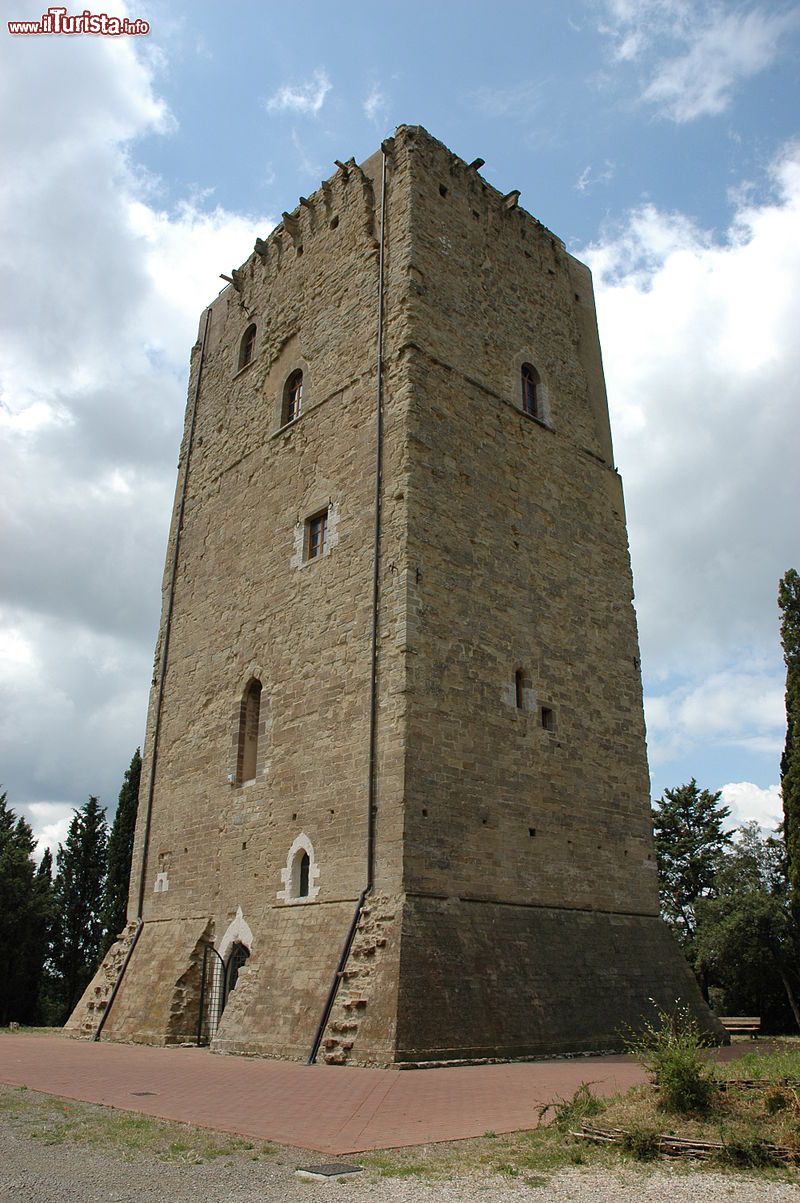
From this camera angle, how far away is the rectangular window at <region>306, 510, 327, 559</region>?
46.4 feet

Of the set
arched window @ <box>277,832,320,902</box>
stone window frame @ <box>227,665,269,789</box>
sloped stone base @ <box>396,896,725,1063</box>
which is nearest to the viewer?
sloped stone base @ <box>396,896,725,1063</box>

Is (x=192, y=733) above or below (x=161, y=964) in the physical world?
above

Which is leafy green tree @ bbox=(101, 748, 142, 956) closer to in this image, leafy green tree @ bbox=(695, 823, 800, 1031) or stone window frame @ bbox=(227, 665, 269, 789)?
stone window frame @ bbox=(227, 665, 269, 789)

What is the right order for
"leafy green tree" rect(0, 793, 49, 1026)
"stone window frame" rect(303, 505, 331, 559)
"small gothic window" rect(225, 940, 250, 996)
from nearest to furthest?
1. "small gothic window" rect(225, 940, 250, 996)
2. "stone window frame" rect(303, 505, 331, 559)
3. "leafy green tree" rect(0, 793, 49, 1026)

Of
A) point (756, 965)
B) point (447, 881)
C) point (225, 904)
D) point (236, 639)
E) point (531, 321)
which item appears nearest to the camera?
point (447, 881)

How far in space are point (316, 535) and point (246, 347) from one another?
653 centimetres

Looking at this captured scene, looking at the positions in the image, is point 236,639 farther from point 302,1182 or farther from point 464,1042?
point 302,1182

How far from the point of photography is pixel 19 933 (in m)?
25.2

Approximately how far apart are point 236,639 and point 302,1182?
11393mm

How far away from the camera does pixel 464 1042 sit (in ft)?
31.7

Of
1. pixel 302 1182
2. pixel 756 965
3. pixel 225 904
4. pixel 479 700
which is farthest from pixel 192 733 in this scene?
pixel 756 965

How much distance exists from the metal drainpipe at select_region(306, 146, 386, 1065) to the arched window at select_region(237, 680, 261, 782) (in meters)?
3.13

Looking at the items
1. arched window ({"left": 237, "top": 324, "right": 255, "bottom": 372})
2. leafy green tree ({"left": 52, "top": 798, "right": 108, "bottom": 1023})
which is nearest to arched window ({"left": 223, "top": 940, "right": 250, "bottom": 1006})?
arched window ({"left": 237, "top": 324, "right": 255, "bottom": 372})

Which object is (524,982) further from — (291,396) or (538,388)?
(291,396)
